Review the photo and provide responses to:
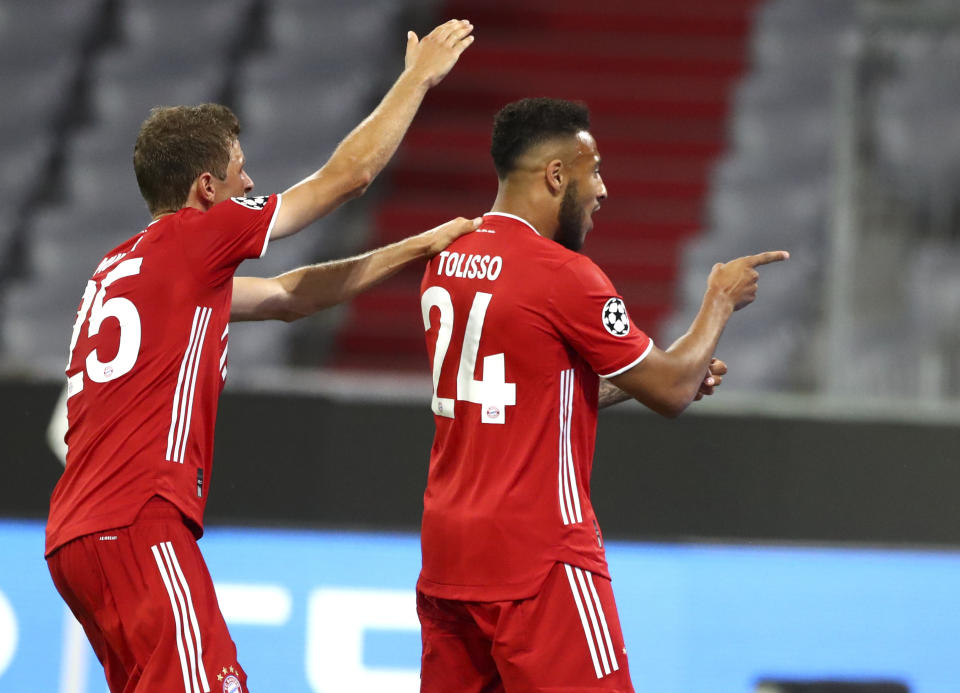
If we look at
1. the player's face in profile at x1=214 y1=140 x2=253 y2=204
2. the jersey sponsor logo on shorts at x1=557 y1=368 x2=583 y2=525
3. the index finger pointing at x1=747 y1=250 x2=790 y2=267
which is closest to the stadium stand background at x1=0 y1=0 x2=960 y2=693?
the index finger pointing at x1=747 y1=250 x2=790 y2=267

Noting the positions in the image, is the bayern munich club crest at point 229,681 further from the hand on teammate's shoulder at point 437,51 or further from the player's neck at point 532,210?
the hand on teammate's shoulder at point 437,51

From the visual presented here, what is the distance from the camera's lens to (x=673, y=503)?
17.6 ft

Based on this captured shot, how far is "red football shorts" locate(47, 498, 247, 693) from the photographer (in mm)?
3184

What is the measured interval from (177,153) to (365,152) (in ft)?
1.61

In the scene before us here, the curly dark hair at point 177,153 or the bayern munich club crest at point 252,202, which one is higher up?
the curly dark hair at point 177,153

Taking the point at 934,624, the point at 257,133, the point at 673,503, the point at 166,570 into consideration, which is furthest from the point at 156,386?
the point at 257,133

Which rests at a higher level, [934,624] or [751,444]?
[751,444]

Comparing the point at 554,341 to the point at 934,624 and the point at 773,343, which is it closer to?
the point at 934,624

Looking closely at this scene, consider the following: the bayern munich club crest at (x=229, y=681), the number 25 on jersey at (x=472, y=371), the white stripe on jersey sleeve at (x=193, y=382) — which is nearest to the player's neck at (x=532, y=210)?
the number 25 on jersey at (x=472, y=371)

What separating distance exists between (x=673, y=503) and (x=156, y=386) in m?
2.60

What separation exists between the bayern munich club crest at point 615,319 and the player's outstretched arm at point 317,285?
1.74ft

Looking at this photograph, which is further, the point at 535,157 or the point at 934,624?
the point at 934,624

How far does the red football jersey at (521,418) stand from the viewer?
3365 mm

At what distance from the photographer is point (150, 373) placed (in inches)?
131
